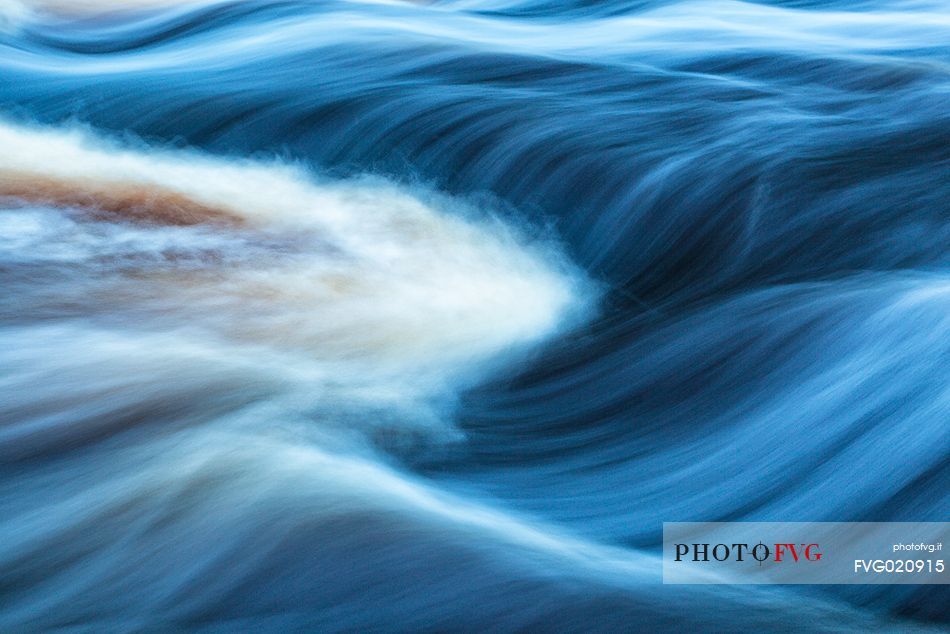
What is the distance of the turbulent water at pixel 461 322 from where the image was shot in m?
→ 1.74

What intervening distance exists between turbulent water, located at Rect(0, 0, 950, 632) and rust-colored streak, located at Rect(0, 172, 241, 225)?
0.05 feet

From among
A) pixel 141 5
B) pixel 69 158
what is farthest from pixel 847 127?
pixel 141 5

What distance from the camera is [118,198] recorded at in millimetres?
3229

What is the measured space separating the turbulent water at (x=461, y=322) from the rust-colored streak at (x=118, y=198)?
0.05 ft

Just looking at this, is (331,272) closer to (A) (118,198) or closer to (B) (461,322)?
(B) (461,322)

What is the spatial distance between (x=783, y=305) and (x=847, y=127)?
3.65ft

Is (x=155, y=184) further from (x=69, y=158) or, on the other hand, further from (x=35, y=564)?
(x=35, y=564)

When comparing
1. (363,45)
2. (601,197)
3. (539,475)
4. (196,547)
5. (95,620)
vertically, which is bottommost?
(95,620)

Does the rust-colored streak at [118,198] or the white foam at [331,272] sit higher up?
the rust-colored streak at [118,198]

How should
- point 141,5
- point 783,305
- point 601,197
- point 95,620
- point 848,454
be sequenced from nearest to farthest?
point 95,620, point 848,454, point 783,305, point 601,197, point 141,5

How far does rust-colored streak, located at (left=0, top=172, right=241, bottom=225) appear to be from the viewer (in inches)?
123

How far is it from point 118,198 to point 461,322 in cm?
121

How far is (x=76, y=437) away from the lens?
2037mm

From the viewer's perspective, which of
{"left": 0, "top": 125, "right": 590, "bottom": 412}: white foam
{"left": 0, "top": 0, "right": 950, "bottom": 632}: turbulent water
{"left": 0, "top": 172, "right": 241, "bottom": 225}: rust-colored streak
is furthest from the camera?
{"left": 0, "top": 172, "right": 241, "bottom": 225}: rust-colored streak
